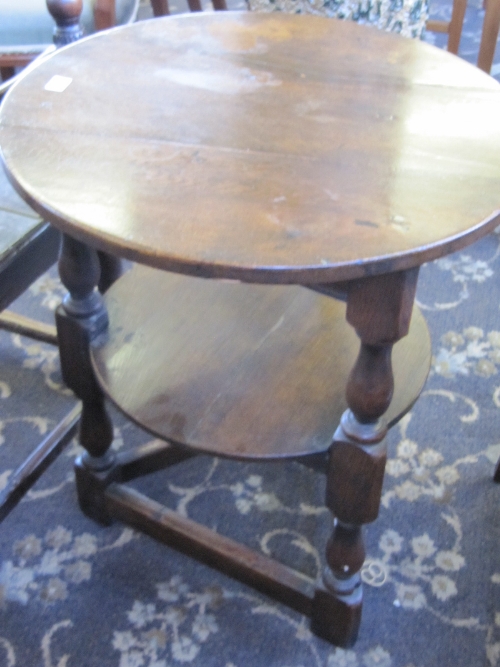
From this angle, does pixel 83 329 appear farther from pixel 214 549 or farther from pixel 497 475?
pixel 497 475

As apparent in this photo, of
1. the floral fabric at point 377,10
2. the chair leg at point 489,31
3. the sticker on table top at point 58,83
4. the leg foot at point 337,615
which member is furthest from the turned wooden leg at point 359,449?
the chair leg at point 489,31

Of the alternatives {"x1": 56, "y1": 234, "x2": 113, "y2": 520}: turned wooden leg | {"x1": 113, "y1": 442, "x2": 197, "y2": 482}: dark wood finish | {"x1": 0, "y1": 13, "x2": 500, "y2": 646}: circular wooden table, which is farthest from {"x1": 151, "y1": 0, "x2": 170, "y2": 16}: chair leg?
{"x1": 113, "y1": 442, "x2": 197, "y2": 482}: dark wood finish

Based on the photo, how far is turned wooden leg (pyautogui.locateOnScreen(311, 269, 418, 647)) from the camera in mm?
620

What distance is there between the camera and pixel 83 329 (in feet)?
2.87

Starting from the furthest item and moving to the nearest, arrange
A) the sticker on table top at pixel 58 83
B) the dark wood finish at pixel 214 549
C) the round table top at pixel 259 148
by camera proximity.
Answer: the dark wood finish at pixel 214 549, the sticker on table top at pixel 58 83, the round table top at pixel 259 148

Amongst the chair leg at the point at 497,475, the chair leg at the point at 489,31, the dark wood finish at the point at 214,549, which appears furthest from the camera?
the chair leg at the point at 489,31

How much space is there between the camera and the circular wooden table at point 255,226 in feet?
1.99

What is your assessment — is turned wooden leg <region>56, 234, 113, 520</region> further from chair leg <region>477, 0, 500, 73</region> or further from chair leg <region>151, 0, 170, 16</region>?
chair leg <region>477, 0, 500, 73</region>

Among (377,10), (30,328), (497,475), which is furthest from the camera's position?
(377,10)

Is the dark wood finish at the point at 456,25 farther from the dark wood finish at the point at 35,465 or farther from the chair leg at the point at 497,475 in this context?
the dark wood finish at the point at 35,465

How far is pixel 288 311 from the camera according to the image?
102cm

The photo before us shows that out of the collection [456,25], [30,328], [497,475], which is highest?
[456,25]

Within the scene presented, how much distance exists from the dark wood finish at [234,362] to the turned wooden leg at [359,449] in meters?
0.07

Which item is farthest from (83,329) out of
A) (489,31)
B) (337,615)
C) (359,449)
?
(489,31)
